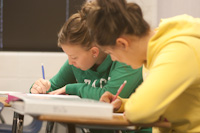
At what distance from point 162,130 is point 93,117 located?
406mm

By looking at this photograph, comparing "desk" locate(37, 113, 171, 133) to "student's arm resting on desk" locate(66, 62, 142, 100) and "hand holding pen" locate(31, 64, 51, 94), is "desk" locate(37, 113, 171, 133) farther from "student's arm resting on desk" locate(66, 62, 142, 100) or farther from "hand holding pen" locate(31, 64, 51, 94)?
"hand holding pen" locate(31, 64, 51, 94)

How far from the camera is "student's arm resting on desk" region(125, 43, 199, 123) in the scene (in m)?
0.92

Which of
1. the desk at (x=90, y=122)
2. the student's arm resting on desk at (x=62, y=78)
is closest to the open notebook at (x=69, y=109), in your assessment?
the desk at (x=90, y=122)

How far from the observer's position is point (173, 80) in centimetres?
94

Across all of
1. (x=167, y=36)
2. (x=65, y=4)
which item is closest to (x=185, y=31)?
(x=167, y=36)

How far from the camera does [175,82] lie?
3.10 ft

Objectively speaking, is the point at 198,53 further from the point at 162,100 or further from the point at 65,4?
the point at 65,4

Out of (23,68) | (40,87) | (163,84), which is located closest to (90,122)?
(163,84)

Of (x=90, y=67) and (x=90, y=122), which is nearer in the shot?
(x=90, y=122)

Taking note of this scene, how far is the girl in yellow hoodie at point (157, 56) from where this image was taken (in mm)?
928

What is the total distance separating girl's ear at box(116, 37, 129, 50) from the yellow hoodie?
0.28 ft

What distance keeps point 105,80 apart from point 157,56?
0.75 m

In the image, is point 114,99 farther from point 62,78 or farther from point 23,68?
point 23,68

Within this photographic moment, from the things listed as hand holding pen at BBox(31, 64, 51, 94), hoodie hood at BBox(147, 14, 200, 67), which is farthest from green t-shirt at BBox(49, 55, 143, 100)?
hoodie hood at BBox(147, 14, 200, 67)
